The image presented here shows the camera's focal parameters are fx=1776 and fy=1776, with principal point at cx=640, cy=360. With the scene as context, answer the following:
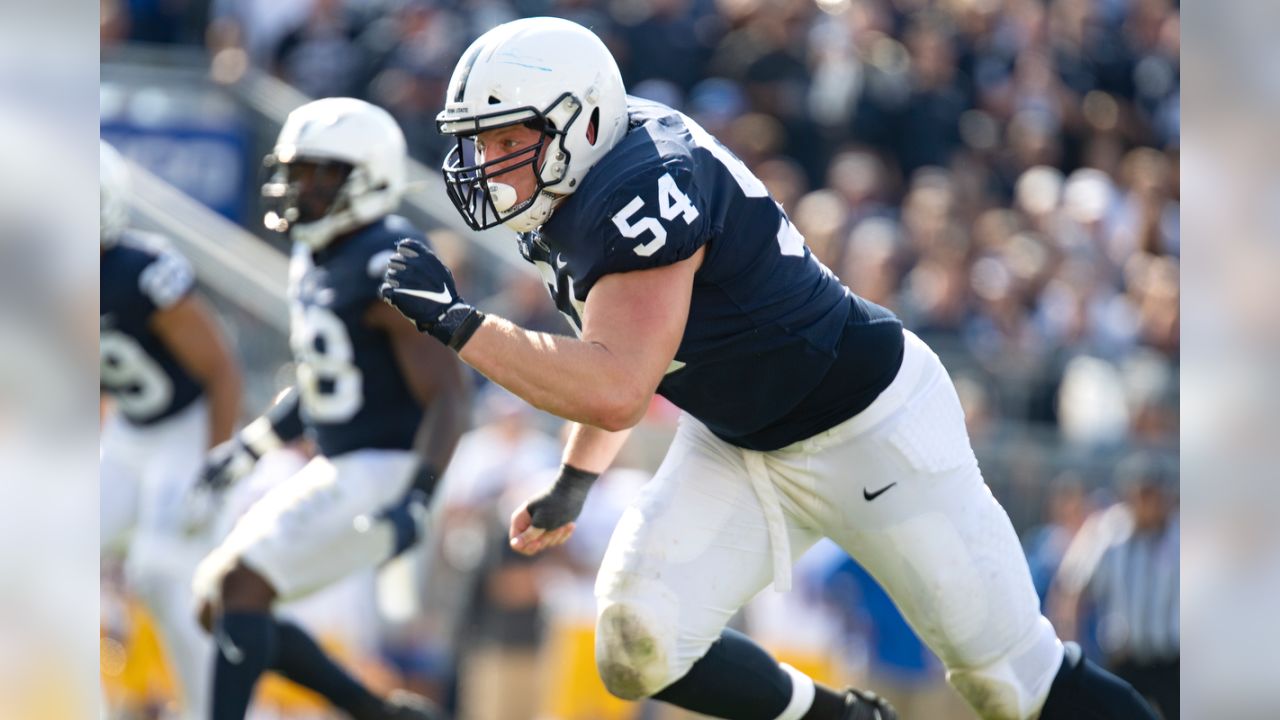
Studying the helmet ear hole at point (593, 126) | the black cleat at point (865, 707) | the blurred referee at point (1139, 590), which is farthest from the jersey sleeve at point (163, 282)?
the blurred referee at point (1139, 590)

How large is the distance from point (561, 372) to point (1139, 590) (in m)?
5.12

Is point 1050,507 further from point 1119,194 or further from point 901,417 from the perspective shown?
point 901,417

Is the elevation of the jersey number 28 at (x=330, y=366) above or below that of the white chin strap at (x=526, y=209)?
below

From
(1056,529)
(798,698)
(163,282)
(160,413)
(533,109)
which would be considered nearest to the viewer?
(533,109)

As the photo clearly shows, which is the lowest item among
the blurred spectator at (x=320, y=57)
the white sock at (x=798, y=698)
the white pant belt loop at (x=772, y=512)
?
the blurred spectator at (x=320, y=57)

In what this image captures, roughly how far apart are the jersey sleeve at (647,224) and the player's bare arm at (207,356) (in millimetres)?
3245

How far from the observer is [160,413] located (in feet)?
21.6

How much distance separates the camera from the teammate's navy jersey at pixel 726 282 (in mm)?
3365

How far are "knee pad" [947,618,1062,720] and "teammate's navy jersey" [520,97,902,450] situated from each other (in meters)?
0.62

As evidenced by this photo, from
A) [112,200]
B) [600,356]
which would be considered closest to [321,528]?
[112,200]

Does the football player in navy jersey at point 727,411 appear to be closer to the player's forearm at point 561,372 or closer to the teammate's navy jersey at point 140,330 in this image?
the player's forearm at point 561,372

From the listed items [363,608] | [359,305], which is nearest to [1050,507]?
[363,608]

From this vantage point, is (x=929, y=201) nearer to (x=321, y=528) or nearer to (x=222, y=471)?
(x=222, y=471)

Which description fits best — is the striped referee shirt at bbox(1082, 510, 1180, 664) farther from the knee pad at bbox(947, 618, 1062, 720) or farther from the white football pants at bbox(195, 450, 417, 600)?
the knee pad at bbox(947, 618, 1062, 720)
